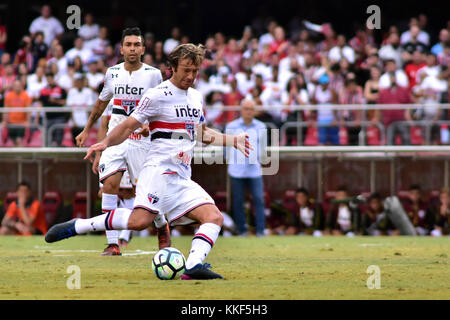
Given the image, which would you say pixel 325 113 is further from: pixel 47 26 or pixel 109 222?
A: pixel 109 222

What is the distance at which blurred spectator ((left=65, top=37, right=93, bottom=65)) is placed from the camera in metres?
21.7

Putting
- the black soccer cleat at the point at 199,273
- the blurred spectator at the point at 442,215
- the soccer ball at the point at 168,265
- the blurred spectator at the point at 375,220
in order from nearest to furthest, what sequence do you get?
1. the black soccer cleat at the point at 199,273
2. the soccer ball at the point at 168,265
3. the blurred spectator at the point at 442,215
4. the blurred spectator at the point at 375,220

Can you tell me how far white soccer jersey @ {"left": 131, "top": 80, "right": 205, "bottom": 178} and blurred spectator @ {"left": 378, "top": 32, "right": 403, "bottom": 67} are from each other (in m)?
12.5

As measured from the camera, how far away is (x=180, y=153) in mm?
9031

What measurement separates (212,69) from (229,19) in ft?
20.0

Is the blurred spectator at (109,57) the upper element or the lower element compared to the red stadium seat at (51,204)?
upper

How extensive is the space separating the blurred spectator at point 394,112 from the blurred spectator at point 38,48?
8.46 metres

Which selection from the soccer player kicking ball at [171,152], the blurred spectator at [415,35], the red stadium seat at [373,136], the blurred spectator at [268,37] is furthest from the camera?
the blurred spectator at [268,37]

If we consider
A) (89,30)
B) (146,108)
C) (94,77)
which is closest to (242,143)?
(146,108)

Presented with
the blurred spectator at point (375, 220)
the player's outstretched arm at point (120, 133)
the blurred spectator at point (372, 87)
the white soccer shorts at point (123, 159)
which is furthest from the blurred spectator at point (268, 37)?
the player's outstretched arm at point (120, 133)

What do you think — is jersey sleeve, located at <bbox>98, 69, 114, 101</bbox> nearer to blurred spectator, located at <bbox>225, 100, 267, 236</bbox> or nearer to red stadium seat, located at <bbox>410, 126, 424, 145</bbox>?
blurred spectator, located at <bbox>225, 100, 267, 236</bbox>

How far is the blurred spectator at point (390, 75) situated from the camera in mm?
19453

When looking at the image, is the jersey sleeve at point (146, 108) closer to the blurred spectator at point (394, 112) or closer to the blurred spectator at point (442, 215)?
the blurred spectator at point (442, 215)
